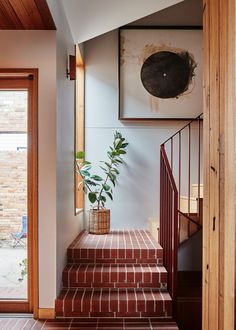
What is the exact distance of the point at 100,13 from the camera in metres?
3.13

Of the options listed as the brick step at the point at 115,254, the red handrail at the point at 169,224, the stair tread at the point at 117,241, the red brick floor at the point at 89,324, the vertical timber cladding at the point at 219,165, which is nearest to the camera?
the vertical timber cladding at the point at 219,165

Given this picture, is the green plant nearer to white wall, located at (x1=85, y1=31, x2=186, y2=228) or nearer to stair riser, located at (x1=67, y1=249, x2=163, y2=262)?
white wall, located at (x1=85, y1=31, x2=186, y2=228)

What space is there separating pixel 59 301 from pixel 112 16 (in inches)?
113

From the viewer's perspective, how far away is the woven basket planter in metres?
4.16

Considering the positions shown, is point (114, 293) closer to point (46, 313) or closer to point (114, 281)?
point (114, 281)

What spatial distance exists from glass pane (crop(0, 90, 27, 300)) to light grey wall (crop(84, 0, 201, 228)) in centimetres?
192

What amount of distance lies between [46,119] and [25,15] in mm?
832

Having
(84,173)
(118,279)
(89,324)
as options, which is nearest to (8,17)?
(84,173)

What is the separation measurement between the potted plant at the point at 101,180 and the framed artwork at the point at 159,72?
1.88 ft

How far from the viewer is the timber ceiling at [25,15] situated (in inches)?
84.9

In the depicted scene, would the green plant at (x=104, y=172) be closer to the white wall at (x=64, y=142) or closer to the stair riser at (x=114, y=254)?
the white wall at (x=64, y=142)

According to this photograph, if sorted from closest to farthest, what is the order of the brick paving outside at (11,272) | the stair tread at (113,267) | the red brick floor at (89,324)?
the red brick floor at (89,324), the brick paving outside at (11,272), the stair tread at (113,267)

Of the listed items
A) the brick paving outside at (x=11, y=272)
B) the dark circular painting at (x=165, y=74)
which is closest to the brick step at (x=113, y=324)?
the brick paving outside at (x=11, y=272)

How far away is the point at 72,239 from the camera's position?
3.62 m
